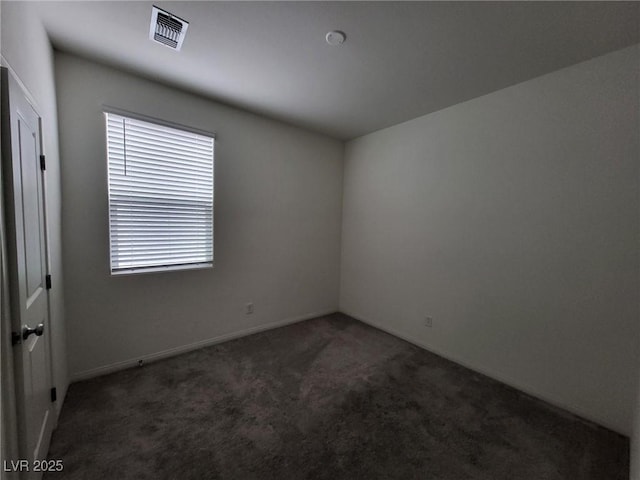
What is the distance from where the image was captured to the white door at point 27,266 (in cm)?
110

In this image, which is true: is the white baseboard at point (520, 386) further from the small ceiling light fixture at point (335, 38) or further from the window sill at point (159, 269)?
the small ceiling light fixture at point (335, 38)

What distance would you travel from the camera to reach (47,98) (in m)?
1.77

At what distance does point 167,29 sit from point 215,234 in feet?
5.96

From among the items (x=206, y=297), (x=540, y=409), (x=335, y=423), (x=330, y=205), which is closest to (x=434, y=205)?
(x=330, y=205)

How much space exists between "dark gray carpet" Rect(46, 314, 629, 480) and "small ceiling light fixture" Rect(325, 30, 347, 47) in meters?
2.71

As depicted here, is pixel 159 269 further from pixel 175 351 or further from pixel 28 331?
pixel 28 331

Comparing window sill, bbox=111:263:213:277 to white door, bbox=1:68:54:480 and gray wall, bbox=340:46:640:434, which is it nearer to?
white door, bbox=1:68:54:480

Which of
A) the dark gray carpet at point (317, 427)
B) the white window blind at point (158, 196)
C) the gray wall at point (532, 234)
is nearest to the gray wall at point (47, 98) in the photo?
the white window blind at point (158, 196)

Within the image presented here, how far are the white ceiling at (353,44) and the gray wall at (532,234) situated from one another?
→ 326 mm

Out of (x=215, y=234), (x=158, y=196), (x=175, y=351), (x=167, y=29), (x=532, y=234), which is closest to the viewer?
(x=167, y=29)

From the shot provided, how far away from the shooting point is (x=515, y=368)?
2363 mm

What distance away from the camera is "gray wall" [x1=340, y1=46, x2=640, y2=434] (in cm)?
187

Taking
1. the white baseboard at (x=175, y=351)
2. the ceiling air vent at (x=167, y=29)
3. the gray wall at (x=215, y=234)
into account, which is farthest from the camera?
the white baseboard at (x=175, y=351)

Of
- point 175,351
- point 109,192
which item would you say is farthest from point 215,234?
point 175,351
